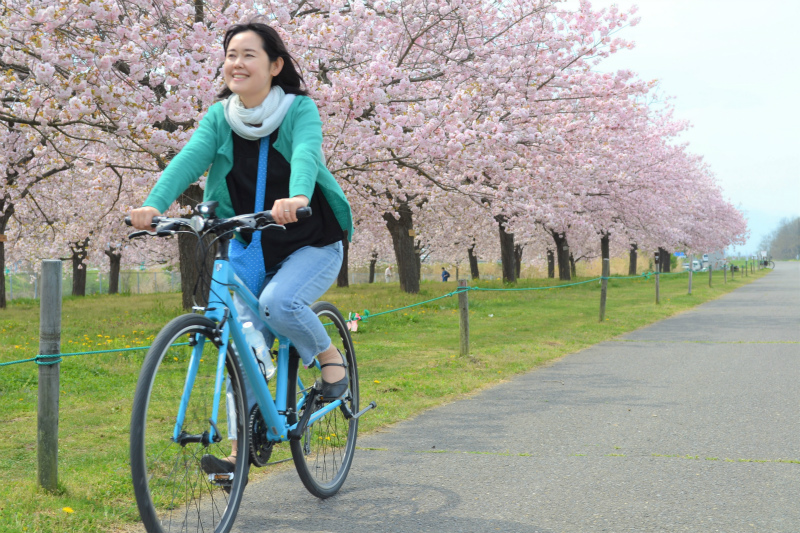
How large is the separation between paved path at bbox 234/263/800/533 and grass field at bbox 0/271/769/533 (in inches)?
24.5

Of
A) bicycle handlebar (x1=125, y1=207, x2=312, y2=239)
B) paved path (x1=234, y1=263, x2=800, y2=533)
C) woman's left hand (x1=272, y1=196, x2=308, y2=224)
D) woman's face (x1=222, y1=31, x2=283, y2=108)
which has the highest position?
woman's face (x1=222, y1=31, x2=283, y2=108)

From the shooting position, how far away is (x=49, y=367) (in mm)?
3568

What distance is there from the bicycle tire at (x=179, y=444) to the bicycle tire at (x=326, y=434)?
1.71 ft

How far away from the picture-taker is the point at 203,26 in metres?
9.39

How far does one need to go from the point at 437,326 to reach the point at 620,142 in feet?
41.3

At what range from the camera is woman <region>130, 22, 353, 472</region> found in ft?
10.3

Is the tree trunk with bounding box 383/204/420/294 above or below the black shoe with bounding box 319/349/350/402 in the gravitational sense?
above

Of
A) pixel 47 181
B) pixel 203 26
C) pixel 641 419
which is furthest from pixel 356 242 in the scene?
pixel 641 419

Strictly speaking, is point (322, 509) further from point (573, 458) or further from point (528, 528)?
point (573, 458)

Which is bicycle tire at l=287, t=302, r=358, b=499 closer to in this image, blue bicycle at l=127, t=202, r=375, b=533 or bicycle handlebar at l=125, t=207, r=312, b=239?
blue bicycle at l=127, t=202, r=375, b=533

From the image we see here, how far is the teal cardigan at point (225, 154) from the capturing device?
10.1 feet

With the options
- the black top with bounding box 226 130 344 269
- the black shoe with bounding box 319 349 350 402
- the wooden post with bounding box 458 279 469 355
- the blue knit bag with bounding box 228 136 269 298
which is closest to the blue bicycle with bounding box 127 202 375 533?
the blue knit bag with bounding box 228 136 269 298

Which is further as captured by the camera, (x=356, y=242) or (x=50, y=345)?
(x=356, y=242)

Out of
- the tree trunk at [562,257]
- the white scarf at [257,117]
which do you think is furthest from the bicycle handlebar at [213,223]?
the tree trunk at [562,257]
